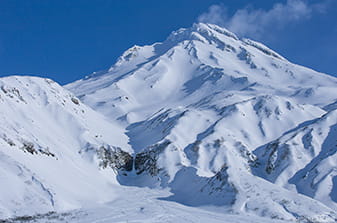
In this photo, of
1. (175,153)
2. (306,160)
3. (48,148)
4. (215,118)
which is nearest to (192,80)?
(215,118)

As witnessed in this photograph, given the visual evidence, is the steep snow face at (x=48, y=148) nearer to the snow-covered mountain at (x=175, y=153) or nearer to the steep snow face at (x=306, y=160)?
the snow-covered mountain at (x=175, y=153)

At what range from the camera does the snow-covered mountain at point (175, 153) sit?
35938 millimetres

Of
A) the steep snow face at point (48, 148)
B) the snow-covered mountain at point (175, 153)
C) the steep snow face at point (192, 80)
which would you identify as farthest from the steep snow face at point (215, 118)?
the steep snow face at point (48, 148)

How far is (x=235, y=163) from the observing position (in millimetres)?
54656

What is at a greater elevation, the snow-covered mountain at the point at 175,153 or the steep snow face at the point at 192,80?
the steep snow face at the point at 192,80

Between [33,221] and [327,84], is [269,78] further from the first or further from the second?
[33,221]

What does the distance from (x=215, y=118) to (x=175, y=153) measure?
60.1 ft

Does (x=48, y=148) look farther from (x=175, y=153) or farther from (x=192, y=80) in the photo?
(x=192, y=80)

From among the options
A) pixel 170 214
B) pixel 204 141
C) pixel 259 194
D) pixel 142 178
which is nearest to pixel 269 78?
pixel 204 141

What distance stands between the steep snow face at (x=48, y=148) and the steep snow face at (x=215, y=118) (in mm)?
5927

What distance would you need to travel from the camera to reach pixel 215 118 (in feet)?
237

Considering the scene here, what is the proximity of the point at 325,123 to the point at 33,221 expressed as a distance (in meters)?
49.7

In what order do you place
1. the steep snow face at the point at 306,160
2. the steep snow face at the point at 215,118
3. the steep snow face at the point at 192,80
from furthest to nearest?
the steep snow face at the point at 192,80, the steep snow face at the point at 306,160, the steep snow face at the point at 215,118

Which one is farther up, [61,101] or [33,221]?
[61,101]
